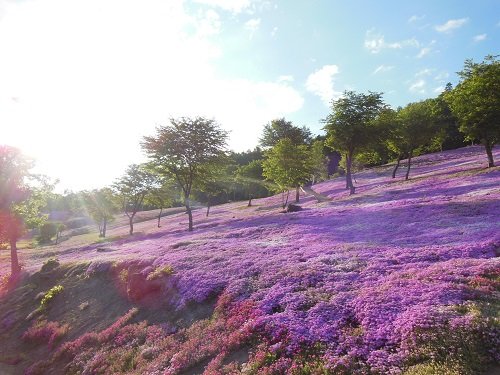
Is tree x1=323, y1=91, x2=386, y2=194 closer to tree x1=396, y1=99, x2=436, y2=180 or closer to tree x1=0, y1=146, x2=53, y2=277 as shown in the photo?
tree x1=396, y1=99, x2=436, y2=180

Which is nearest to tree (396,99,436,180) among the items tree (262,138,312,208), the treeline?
the treeline

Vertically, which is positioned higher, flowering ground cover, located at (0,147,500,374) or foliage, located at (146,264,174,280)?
foliage, located at (146,264,174,280)

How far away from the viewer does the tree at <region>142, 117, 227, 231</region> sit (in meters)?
45.7

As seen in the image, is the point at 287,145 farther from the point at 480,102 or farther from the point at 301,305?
the point at 301,305

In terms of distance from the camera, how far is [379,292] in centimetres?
1200

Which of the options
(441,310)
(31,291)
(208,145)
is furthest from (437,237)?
(208,145)

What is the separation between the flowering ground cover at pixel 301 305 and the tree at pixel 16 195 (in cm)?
718

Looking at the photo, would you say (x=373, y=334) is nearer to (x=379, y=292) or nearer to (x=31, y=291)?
(x=379, y=292)

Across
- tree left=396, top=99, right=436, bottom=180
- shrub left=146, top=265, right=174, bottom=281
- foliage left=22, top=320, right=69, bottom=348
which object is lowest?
foliage left=22, top=320, right=69, bottom=348

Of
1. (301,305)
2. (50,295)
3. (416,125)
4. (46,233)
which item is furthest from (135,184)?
(301,305)

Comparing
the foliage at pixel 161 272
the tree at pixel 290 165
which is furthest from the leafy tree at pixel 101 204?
the foliage at pixel 161 272

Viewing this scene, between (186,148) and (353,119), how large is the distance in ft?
79.4

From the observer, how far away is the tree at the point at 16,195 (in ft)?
91.2

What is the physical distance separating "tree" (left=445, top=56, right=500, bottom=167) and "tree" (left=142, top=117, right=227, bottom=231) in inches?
1220
